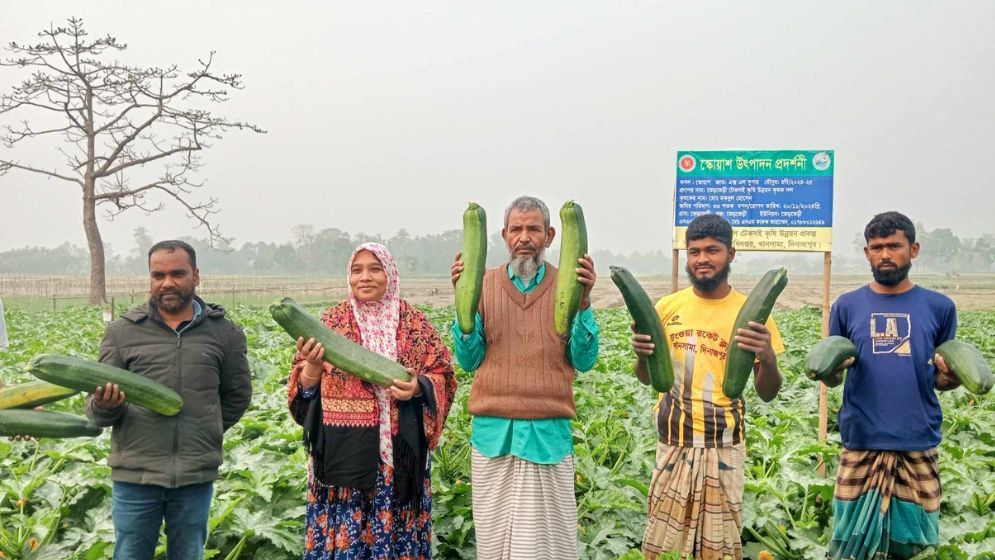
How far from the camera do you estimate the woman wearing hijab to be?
12.1 feet

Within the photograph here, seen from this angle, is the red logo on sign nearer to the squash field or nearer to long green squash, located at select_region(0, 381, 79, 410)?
the squash field

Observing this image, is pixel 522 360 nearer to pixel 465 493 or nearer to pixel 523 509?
pixel 523 509

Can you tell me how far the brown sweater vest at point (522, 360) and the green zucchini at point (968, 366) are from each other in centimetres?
191

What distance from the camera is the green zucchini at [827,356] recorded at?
361cm

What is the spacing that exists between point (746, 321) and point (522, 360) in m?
1.12

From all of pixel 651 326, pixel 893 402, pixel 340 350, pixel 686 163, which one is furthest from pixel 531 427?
pixel 686 163

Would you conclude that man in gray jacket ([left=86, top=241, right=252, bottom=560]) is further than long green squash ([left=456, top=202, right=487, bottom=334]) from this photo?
No

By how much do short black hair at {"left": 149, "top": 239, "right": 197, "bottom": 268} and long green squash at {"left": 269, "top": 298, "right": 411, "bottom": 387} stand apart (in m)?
0.51

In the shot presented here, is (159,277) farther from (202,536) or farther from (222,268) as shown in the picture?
(222,268)

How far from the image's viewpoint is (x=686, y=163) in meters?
6.20

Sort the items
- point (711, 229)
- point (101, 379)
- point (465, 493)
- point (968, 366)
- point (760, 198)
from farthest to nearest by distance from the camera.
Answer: point (760, 198)
point (465, 493)
point (711, 229)
point (968, 366)
point (101, 379)

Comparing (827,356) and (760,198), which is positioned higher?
(760,198)

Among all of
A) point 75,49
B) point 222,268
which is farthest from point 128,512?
point 222,268

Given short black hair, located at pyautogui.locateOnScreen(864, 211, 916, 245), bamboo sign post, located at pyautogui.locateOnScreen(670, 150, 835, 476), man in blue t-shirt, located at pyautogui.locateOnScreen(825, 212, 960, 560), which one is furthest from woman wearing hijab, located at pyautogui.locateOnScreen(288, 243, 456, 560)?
bamboo sign post, located at pyautogui.locateOnScreen(670, 150, 835, 476)
